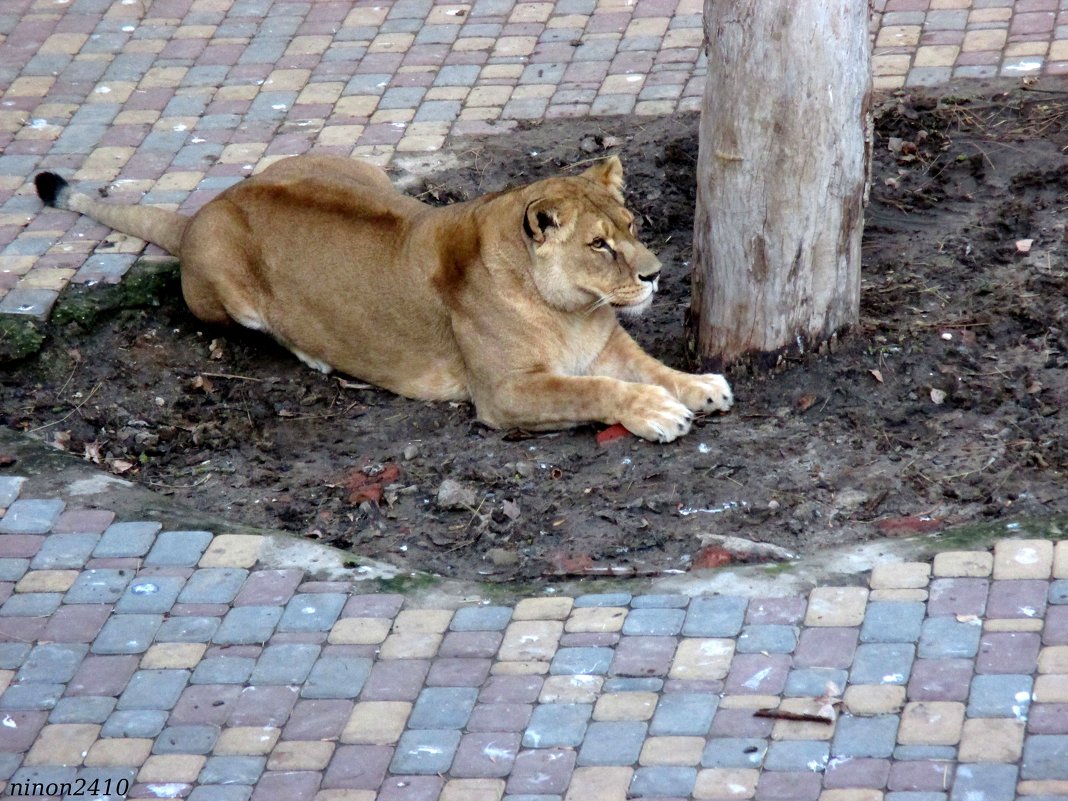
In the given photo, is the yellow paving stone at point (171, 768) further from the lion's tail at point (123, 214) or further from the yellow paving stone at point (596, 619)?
the lion's tail at point (123, 214)

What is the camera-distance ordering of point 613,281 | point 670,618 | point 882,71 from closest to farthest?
point 670,618, point 613,281, point 882,71

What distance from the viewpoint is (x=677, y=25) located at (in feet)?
28.7

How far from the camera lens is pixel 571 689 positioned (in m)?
4.57

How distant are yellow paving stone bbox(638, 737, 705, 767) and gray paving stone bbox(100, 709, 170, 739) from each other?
1361 millimetres

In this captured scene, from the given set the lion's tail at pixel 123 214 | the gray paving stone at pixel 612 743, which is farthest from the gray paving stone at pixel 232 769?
the lion's tail at pixel 123 214

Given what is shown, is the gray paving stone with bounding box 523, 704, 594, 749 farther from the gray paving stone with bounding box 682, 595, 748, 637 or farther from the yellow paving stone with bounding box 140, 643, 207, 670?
the yellow paving stone with bounding box 140, 643, 207, 670

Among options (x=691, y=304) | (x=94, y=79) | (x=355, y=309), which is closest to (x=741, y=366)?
(x=691, y=304)

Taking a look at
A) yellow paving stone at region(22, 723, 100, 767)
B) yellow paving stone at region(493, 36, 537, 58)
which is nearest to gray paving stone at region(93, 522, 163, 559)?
yellow paving stone at region(22, 723, 100, 767)

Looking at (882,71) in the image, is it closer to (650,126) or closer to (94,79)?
(650,126)

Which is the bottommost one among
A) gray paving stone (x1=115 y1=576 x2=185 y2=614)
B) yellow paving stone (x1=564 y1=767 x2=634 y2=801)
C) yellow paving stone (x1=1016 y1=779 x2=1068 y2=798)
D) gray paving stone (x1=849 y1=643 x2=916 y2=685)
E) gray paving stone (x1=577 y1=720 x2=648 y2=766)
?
gray paving stone (x1=115 y1=576 x2=185 y2=614)

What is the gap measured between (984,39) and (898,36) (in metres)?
0.42

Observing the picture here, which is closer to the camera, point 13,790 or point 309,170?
point 13,790

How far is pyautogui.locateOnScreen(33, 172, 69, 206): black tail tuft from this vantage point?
7598mm

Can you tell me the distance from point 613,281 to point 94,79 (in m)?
3.99
